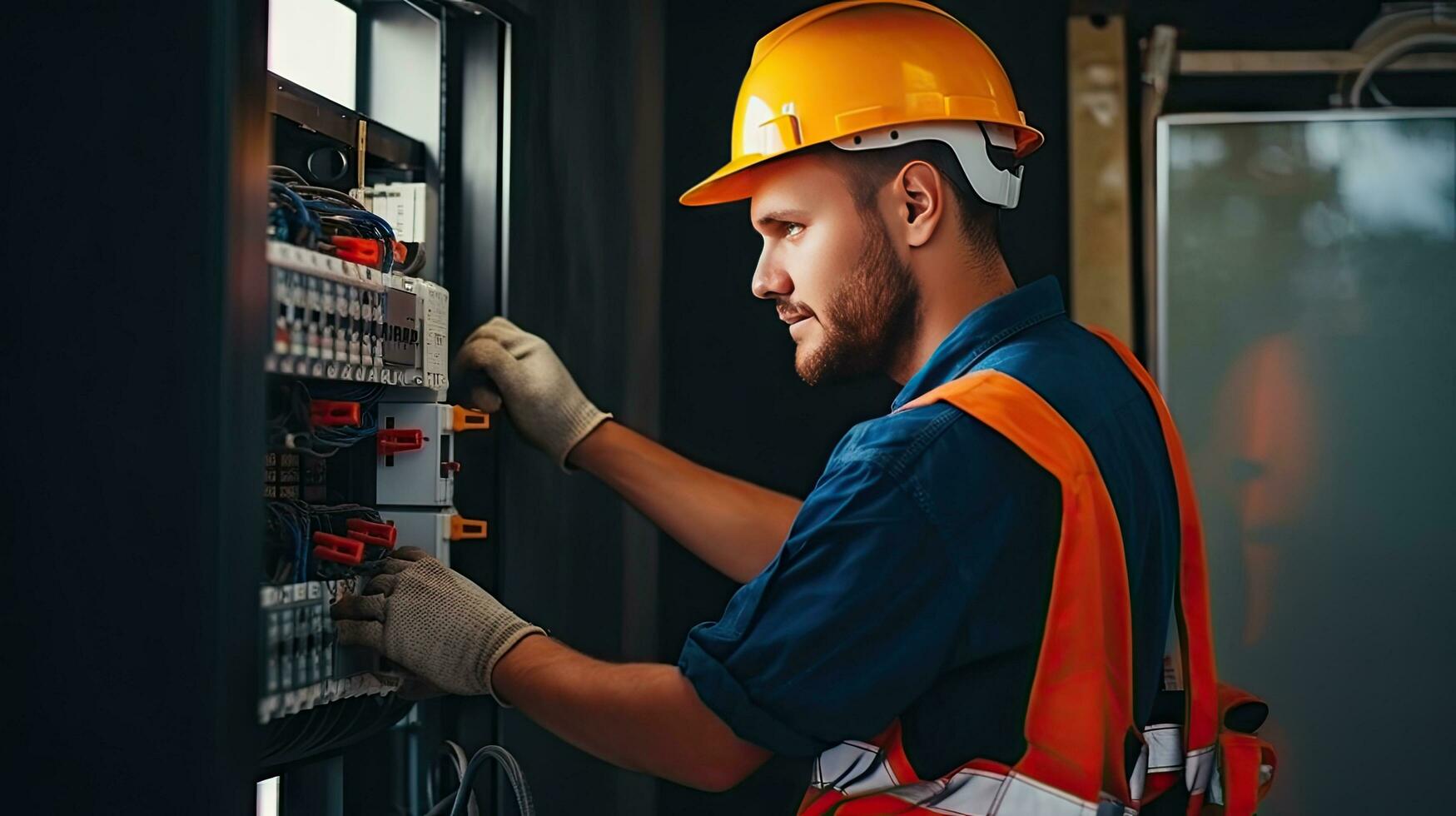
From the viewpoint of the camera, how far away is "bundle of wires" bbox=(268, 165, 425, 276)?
1.06 meters

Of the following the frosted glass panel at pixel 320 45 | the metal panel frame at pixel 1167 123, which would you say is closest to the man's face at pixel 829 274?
the frosted glass panel at pixel 320 45

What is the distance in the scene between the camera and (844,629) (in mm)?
1068

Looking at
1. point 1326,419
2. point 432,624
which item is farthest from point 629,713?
point 1326,419

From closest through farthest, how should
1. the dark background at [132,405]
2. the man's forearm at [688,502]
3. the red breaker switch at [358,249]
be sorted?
the dark background at [132,405] → the red breaker switch at [358,249] → the man's forearm at [688,502]

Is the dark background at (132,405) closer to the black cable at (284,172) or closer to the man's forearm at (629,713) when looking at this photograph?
the black cable at (284,172)

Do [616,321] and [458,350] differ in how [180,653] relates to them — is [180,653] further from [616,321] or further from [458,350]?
[616,321]

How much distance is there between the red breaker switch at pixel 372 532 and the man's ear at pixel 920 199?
605mm

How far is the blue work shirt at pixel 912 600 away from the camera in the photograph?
3.52 ft

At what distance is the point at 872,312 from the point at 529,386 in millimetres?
432

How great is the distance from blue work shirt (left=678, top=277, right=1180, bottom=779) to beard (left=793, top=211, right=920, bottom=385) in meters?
0.20

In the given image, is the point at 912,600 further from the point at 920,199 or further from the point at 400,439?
the point at 400,439

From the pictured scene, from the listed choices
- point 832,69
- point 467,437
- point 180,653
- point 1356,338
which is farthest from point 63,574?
point 1356,338

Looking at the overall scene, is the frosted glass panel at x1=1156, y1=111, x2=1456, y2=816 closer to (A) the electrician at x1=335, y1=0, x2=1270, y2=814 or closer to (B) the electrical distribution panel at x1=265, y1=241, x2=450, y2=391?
(A) the electrician at x1=335, y1=0, x2=1270, y2=814

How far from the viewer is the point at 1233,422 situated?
204 cm
